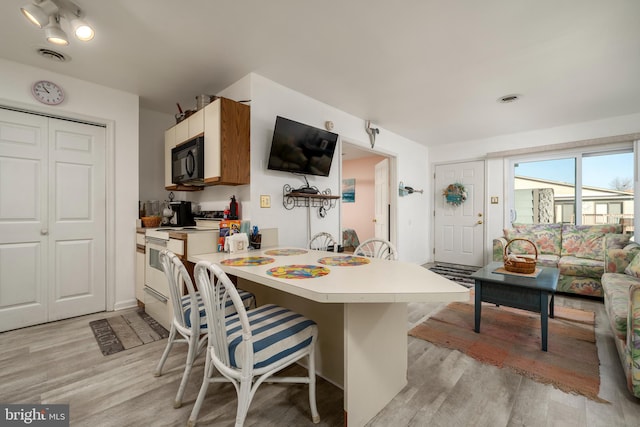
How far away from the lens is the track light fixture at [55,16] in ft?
5.45

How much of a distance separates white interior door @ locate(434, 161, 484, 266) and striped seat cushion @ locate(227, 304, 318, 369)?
184 inches

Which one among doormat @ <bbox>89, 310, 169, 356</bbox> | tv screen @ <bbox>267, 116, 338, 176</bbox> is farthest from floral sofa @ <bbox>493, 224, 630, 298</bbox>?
doormat @ <bbox>89, 310, 169, 356</bbox>

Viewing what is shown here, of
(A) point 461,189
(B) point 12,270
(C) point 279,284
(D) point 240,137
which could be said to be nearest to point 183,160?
(D) point 240,137

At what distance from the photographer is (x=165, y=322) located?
7.98ft

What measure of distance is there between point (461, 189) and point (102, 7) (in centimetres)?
534

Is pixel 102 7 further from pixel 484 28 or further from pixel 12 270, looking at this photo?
pixel 484 28

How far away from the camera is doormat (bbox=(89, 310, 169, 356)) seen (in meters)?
2.21

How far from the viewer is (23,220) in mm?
2531

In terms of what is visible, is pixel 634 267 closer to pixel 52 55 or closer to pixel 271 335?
pixel 271 335

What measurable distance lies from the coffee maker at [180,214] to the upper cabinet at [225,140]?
728 mm

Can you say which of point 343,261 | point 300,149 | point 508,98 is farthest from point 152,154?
point 508,98

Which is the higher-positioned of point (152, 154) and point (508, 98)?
point (508, 98)

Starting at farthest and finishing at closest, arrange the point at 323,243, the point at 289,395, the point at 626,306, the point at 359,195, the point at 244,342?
the point at 359,195, the point at 323,243, the point at 626,306, the point at 289,395, the point at 244,342

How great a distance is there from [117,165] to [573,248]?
5853mm
